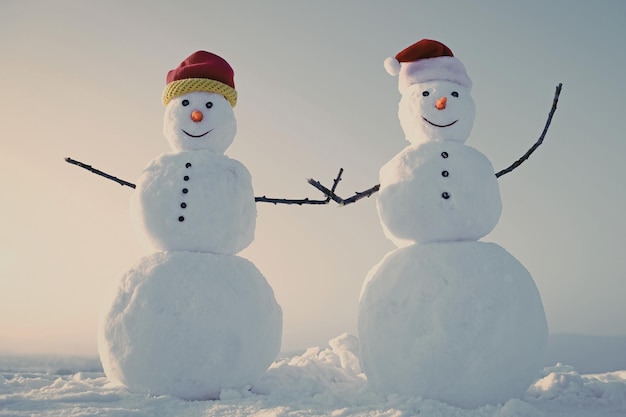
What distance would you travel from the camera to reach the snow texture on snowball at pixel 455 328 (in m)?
4.19

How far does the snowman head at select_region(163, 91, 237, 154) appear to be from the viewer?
5363 millimetres

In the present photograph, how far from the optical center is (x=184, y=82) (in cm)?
543

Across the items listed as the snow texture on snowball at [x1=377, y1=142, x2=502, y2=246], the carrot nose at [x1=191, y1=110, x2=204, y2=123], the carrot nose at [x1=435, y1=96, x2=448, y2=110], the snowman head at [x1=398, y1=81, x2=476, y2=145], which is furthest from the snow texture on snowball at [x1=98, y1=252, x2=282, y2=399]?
the carrot nose at [x1=435, y1=96, x2=448, y2=110]

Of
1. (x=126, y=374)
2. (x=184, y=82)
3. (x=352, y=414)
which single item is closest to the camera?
(x=352, y=414)

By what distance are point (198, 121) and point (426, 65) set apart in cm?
229

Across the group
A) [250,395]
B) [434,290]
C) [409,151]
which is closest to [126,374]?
[250,395]

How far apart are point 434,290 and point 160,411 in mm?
2355

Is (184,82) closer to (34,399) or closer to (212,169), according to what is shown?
(212,169)

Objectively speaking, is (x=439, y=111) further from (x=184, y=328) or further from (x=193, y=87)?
(x=184, y=328)

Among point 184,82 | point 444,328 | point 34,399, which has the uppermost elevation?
point 184,82

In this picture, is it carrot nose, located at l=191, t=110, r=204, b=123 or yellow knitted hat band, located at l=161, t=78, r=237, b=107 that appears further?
yellow knitted hat band, located at l=161, t=78, r=237, b=107

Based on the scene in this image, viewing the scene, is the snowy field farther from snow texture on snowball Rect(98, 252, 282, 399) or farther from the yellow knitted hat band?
the yellow knitted hat band

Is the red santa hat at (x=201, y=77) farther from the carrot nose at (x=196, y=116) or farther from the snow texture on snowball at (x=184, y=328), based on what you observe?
the snow texture on snowball at (x=184, y=328)

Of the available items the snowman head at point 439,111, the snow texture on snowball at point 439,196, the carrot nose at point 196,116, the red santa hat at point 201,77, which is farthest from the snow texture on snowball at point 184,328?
the snowman head at point 439,111
